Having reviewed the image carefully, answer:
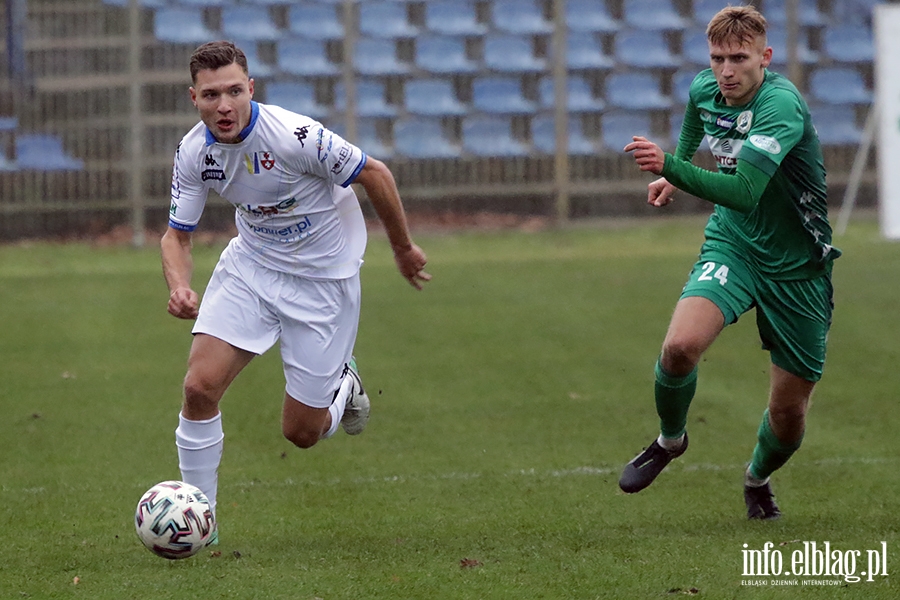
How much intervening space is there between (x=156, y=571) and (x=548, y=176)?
555 inches

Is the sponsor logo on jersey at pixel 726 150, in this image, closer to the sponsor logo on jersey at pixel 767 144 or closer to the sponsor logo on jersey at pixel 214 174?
the sponsor logo on jersey at pixel 767 144

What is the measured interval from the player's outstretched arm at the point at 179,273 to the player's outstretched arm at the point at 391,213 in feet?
2.57

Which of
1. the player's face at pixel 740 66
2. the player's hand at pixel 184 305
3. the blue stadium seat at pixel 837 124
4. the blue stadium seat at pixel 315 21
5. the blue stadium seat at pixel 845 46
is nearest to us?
the player's hand at pixel 184 305

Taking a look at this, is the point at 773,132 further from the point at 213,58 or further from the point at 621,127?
the point at 621,127

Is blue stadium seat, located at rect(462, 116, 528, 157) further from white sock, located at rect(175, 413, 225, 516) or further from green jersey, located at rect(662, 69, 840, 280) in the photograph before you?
white sock, located at rect(175, 413, 225, 516)

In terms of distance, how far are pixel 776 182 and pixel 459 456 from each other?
242 cm

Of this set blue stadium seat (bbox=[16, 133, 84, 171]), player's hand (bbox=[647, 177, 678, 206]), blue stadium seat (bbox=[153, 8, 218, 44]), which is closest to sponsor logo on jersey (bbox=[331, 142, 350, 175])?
player's hand (bbox=[647, 177, 678, 206])

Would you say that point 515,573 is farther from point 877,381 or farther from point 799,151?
point 877,381

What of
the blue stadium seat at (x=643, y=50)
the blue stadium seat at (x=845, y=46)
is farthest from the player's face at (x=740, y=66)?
the blue stadium seat at (x=845, y=46)

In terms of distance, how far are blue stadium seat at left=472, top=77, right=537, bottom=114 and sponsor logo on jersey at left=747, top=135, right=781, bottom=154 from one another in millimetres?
13680

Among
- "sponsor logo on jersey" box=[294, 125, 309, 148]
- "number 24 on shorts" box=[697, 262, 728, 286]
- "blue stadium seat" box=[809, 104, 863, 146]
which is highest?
"sponsor logo on jersey" box=[294, 125, 309, 148]

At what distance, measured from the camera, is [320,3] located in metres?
19.2

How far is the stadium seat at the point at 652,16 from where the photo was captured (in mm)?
19578

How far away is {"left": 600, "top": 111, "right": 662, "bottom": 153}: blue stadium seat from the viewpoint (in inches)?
759
